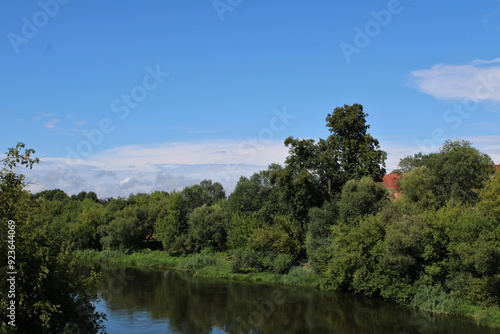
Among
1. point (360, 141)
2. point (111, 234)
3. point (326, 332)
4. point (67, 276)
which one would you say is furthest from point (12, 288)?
point (111, 234)

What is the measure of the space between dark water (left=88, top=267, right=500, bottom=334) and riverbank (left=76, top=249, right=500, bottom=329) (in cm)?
73

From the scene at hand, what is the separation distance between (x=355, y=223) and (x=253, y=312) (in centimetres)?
1280

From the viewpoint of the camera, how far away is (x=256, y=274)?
124ft

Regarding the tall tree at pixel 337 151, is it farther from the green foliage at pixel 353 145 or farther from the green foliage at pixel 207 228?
the green foliage at pixel 207 228

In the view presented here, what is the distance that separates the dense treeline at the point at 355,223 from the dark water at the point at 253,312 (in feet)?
6.03

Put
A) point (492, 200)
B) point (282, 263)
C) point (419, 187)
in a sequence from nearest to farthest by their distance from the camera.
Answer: point (492, 200), point (419, 187), point (282, 263)

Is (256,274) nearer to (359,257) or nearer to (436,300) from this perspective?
(359,257)

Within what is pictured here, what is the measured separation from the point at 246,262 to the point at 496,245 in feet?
71.4

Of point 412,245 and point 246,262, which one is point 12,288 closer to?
point 412,245

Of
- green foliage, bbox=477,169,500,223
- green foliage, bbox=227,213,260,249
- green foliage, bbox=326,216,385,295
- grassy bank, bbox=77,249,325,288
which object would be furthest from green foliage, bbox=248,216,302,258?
green foliage, bbox=477,169,500,223

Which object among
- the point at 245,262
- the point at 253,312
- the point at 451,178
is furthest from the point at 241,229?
the point at 451,178

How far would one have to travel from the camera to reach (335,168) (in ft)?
134

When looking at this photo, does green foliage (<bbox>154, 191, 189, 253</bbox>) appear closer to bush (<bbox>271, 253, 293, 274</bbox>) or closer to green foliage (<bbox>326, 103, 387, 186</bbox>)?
bush (<bbox>271, 253, 293, 274</bbox>)

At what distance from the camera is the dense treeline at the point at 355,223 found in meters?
24.4
